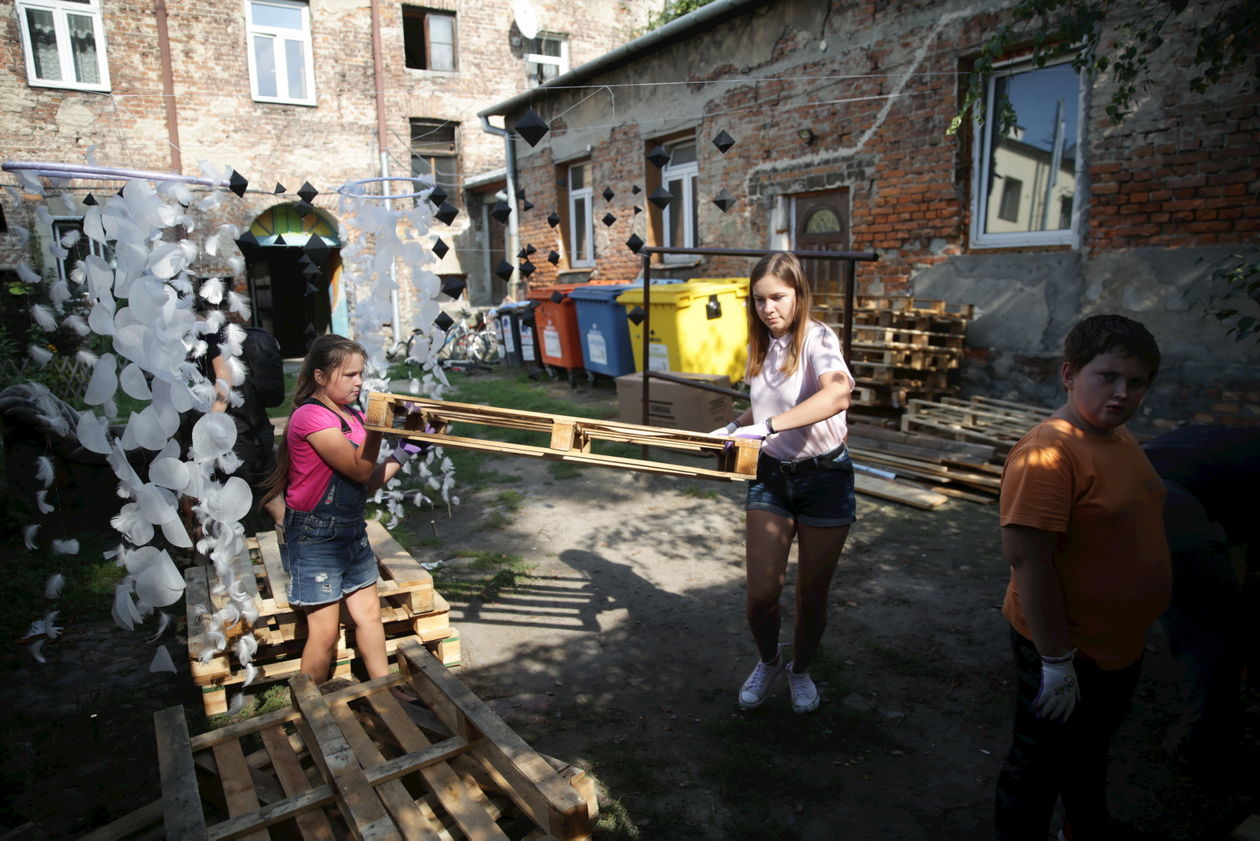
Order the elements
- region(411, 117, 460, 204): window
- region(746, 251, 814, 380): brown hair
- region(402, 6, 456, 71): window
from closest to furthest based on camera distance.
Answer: region(746, 251, 814, 380): brown hair
region(402, 6, 456, 71): window
region(411, 117, 460, 204): window

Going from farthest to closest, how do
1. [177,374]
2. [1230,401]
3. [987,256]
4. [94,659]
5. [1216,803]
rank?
[987,256] → [1230,401] → [94,659] → [177,374] → [1216,803]

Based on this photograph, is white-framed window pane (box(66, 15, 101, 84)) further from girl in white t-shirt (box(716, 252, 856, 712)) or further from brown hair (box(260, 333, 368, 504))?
girl in white t-shirt (box(716, 252, 856, 712))

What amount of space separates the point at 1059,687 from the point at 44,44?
741 inches

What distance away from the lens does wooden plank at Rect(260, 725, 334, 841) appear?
6.89ft

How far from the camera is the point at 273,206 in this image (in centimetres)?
1609

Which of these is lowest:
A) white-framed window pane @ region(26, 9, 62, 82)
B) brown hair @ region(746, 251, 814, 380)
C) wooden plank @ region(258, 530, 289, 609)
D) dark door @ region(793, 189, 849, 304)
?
wooden plank @ region(258, 530, 289, 609)

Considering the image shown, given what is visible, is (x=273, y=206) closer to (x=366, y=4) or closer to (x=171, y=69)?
(x=171, y=69)

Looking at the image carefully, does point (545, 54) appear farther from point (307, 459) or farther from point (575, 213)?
point (307, 459)

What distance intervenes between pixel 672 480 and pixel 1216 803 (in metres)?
4.60

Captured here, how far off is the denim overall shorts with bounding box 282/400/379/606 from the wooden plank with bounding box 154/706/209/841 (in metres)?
0.54

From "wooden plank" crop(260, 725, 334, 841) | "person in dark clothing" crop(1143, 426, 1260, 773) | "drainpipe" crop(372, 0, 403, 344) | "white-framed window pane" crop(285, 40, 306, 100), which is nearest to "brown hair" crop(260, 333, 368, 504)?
"wooden plank" crop(260, 725, 334, 841)

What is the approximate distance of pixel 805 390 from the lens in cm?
279

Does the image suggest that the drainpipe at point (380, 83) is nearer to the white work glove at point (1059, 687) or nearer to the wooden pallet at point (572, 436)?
the wooden pallet at point (572, 436)

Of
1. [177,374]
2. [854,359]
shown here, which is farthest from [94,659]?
[854,359]
